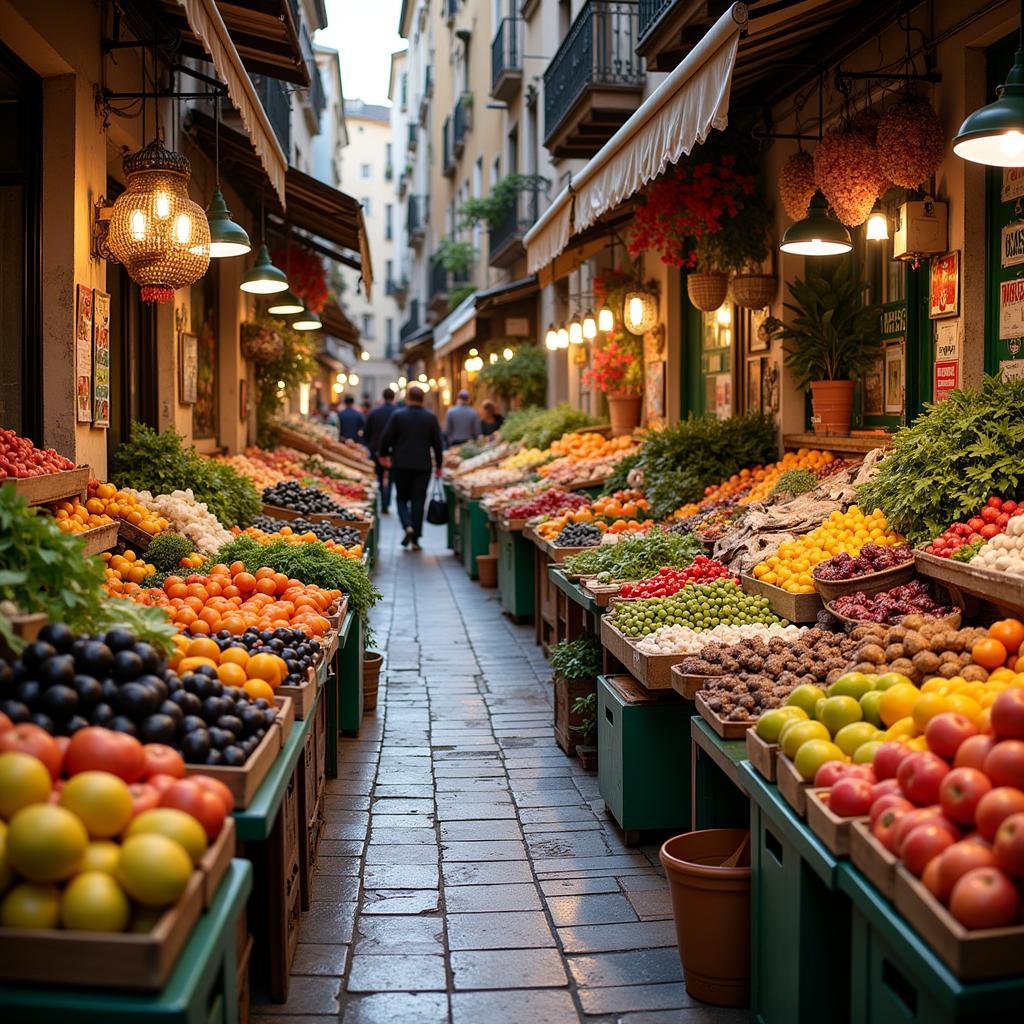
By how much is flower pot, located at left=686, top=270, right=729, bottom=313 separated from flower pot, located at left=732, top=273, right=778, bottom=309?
2.56ft

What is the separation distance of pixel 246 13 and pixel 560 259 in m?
6.69

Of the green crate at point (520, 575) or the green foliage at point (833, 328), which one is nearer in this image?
A: the green foliage at point (833, 328)

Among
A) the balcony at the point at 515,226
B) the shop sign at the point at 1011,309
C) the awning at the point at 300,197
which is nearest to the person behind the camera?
the shop sign at the point at 1011,309

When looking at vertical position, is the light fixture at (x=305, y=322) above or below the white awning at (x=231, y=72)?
below

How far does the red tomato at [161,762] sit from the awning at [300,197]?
757 centimetres

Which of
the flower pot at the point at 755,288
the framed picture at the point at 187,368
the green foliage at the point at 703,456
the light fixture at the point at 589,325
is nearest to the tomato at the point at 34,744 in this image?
the green foliage at the point at 703,456

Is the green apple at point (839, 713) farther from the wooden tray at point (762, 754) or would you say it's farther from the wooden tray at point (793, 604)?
the wooden tray at point (793, 604)

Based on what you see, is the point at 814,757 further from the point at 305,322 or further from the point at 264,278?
the point at 305,322

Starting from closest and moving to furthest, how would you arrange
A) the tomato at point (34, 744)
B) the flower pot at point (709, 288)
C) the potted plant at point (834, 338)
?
the tomato at point (34, 744) < the potted plant at point (834, 338) < the flower pot at point (709, 288)

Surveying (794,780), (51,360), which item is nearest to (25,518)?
(794,780)

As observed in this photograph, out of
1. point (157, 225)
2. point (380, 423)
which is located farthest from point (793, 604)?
point (380, 423)

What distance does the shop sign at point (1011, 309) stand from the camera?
597cm

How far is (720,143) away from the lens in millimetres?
9281

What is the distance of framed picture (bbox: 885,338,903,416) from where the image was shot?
7.50 metres
